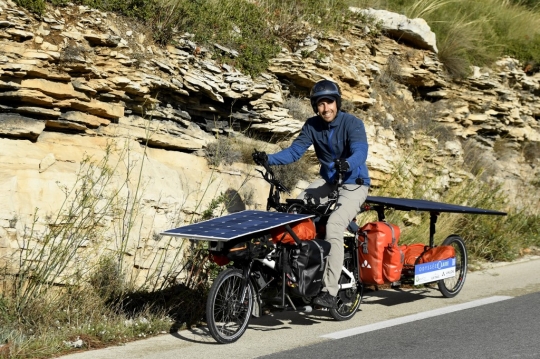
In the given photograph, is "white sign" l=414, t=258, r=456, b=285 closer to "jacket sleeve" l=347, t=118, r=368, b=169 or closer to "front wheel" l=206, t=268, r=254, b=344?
"jacket sleeve" l=347, t=118, r=368, b=169

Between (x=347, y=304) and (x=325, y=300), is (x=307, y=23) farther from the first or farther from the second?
(x=325, y=300)

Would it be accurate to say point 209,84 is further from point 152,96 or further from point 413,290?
point 413,290

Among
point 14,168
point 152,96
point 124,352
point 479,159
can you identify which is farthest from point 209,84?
point 479,159

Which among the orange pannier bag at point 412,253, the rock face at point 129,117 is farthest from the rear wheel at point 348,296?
the rock face at point 129,117

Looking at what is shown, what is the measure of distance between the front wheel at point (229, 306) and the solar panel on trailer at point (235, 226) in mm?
365

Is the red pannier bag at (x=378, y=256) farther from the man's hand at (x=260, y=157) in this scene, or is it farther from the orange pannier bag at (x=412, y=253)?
the man's hand at (x=260, y=157)

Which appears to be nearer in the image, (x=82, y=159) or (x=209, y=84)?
(x=82, y=159)

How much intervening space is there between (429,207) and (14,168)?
14.4 ft

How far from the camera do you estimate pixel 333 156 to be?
7.75 meters

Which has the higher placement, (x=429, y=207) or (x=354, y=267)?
(x=429, y=207)

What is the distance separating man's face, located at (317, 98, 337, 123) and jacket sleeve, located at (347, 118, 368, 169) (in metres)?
0.23

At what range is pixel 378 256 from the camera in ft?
25.1

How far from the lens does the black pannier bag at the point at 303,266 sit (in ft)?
22.1

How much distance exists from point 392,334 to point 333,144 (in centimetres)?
204
